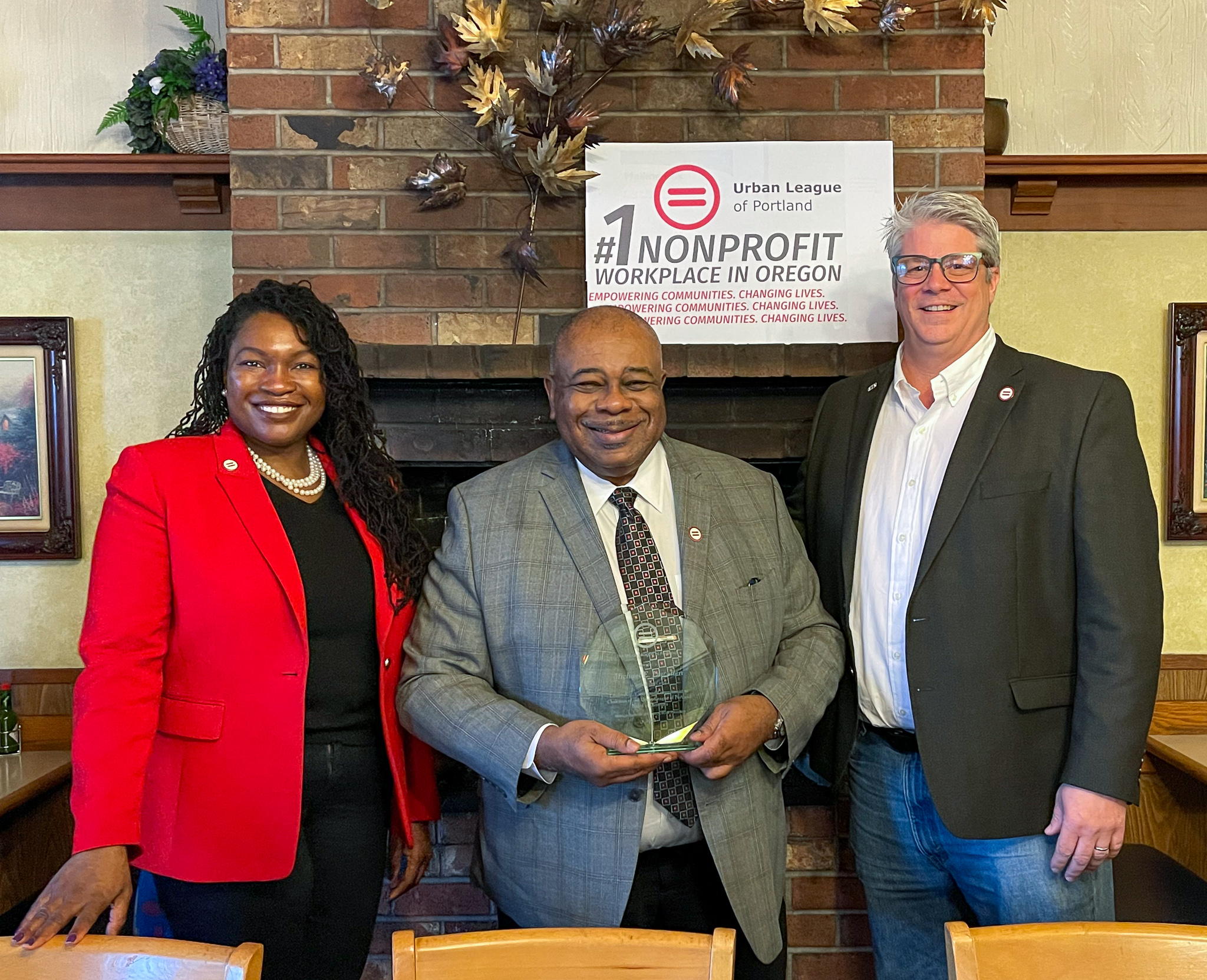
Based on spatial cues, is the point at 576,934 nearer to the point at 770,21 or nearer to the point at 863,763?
the point at 863,763

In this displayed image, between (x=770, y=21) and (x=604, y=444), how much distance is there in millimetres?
1330

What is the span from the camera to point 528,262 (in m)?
2.53

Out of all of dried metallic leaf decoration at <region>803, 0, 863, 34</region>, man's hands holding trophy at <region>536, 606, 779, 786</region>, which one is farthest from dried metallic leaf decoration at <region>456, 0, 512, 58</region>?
man's hands holding trophy at <region>536, 606, 779, 786</region>

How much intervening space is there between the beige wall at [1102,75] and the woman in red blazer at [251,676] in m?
Result: 2.24

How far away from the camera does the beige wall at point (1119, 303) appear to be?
3061 mm

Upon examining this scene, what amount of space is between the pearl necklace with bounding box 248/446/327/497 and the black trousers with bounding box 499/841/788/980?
2.82 feet

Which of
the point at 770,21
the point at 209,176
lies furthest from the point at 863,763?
the point at 209,176

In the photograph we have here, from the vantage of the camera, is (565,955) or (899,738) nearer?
(565,955)

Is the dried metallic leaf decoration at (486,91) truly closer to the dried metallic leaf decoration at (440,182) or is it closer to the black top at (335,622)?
the dried metallic leaf decoration at (440,182)

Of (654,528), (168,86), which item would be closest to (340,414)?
Answer: (654,528)

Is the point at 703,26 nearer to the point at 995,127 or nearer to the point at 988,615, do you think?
Answer: the point at 995,127

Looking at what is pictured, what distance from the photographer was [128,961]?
4.21ft

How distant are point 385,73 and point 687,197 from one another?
76 centimetres

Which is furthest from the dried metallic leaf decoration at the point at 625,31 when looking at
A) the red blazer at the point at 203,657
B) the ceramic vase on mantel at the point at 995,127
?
the red blazer at the point at 203,657
